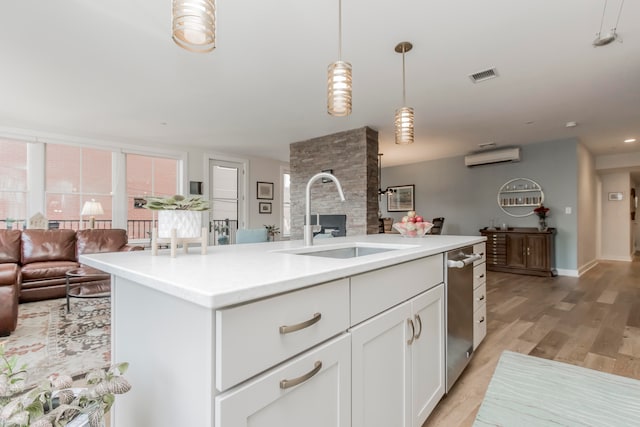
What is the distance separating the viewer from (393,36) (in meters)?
2.40

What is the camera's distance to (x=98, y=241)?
4.61 metres

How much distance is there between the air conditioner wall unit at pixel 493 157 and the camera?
5934 millimetres

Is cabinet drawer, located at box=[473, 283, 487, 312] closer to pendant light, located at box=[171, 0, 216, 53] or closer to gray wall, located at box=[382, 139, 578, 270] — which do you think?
pendant light, located at box=[171, 0, 216, 53]

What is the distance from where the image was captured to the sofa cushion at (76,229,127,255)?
4.51 m

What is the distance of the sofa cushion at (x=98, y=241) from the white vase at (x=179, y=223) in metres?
4.22

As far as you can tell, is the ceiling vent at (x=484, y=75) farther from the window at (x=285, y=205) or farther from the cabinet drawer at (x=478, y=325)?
the window at (x=285, y=205)

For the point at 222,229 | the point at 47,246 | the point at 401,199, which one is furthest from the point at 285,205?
the point at 47,246

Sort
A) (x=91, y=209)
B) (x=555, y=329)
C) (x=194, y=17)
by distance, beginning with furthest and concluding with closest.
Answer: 1. (x=91, y=209)
2. (x=555, y=329)
3. (x=194, y=17)

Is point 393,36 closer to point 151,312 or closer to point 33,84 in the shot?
point 151,312

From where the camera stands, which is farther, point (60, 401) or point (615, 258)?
point (615, 258)

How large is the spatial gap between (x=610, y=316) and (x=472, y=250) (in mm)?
2367

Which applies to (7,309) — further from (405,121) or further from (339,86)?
(405,121)

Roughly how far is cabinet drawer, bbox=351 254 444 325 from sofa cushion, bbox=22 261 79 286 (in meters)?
4.50

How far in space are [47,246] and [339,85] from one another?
4826mm
